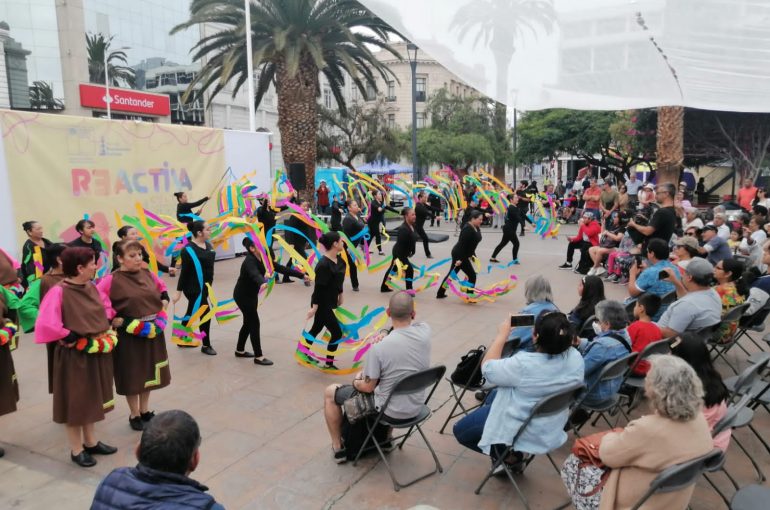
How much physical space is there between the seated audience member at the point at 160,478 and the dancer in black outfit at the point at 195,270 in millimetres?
4904

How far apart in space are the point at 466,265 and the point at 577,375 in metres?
5.75

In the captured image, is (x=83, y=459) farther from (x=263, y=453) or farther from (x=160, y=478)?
(x=160, y=478)

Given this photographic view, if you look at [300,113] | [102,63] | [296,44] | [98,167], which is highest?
[102,63]

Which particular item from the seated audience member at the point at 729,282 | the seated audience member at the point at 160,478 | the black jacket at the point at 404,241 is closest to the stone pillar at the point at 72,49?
the black jacket at the point at 404,241

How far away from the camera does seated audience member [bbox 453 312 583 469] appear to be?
11.6 feet

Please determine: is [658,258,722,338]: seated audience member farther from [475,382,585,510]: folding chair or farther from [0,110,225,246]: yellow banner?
[0,110,225,246]: yellow banner

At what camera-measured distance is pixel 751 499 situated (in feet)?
9.45

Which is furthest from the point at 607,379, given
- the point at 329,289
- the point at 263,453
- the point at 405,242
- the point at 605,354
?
the point at 405,242

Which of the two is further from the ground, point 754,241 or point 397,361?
point 754,241

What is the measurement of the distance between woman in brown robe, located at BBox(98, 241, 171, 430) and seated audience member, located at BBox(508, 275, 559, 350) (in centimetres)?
298

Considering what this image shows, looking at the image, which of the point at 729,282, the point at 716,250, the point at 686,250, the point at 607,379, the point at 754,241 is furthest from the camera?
the point at 754,241

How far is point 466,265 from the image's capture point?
938 cm

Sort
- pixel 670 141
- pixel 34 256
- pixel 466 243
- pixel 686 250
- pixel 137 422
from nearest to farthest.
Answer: pixel 137 422 < pixel 686 250 < pixel 34 256 < pixel 466 243 < pixel 670 141

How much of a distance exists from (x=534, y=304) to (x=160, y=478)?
3475 millimetres
